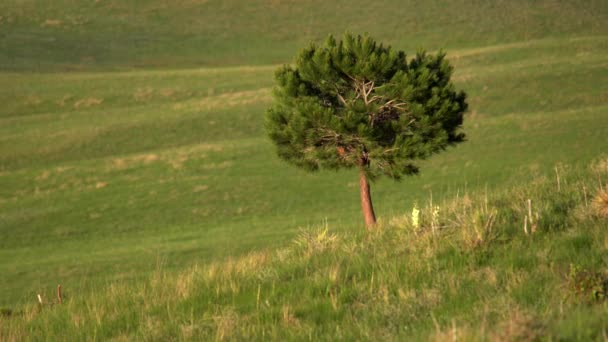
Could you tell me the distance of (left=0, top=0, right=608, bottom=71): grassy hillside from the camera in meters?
94.8

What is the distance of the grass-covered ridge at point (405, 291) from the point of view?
6.67 metres

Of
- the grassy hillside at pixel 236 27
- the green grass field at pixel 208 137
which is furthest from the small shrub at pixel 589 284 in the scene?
the grassy hillside at pixel 236 27

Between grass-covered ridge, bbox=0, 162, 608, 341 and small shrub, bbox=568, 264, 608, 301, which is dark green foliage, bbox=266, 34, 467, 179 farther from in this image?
small shrub, bbox=568, 264, 608, 301

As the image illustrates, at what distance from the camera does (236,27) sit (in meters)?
109

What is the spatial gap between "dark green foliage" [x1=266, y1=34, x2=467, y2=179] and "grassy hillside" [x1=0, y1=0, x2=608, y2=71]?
2802 inches

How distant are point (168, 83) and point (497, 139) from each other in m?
35.5

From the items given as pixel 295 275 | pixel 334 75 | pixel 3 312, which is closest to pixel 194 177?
pixel 334 75

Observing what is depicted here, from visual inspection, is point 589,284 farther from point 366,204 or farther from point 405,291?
point 366,204

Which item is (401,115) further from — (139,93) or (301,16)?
(301,16)

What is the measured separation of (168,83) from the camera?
242 ft

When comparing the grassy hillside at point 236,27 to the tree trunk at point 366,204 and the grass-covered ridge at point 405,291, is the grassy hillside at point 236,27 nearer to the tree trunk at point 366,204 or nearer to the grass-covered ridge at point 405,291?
the tree trunk at point 366,204

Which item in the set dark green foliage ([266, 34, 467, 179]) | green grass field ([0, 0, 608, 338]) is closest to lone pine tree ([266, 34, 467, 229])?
dark green foliage ([266, 34, 467, 179])

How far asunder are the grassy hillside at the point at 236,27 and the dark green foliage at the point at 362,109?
7116 centimetres

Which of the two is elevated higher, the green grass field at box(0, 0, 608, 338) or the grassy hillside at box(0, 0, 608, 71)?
the grassy hillside at box(0, 0, 608, 71)
